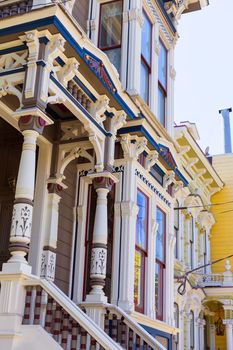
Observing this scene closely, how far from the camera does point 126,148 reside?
10883mm

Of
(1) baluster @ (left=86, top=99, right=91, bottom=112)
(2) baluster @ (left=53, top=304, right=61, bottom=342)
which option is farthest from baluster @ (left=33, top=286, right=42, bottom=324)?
(1) baluster @ (left=86, top=99, right=91, bottom=112)

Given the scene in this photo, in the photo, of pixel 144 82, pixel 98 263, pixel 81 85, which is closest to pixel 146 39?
pixel 144 82

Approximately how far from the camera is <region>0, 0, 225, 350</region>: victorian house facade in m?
7.45

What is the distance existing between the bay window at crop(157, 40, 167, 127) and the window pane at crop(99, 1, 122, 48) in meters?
1.72

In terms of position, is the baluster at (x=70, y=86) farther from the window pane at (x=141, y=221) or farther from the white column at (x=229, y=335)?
the white column at (x=229, y=335)

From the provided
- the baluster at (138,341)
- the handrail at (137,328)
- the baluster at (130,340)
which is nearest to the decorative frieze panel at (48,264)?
the handrail at (137,328)

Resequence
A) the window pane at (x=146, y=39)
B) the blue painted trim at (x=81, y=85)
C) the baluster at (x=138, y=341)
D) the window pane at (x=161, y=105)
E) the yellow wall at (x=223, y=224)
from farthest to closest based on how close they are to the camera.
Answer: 1. the yellow wall at (x=223, y=224)
2. the window pane at (x=161, y=105)
3. the window pane at (x=146, y=39)
4. the baluster at (x=138, y=341)
5. the blue painted trim at (x=81, y=85)

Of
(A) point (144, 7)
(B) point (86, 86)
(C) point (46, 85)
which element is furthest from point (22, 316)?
(A) point (144, 7)

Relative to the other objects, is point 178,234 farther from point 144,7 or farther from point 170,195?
point 144,7

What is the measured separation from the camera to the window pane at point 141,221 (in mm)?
11305

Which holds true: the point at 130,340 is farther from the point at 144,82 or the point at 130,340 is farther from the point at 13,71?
the point at 144,82

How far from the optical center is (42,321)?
24.0ft

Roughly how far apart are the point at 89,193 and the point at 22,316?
163 inches

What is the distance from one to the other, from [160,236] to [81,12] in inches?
202
